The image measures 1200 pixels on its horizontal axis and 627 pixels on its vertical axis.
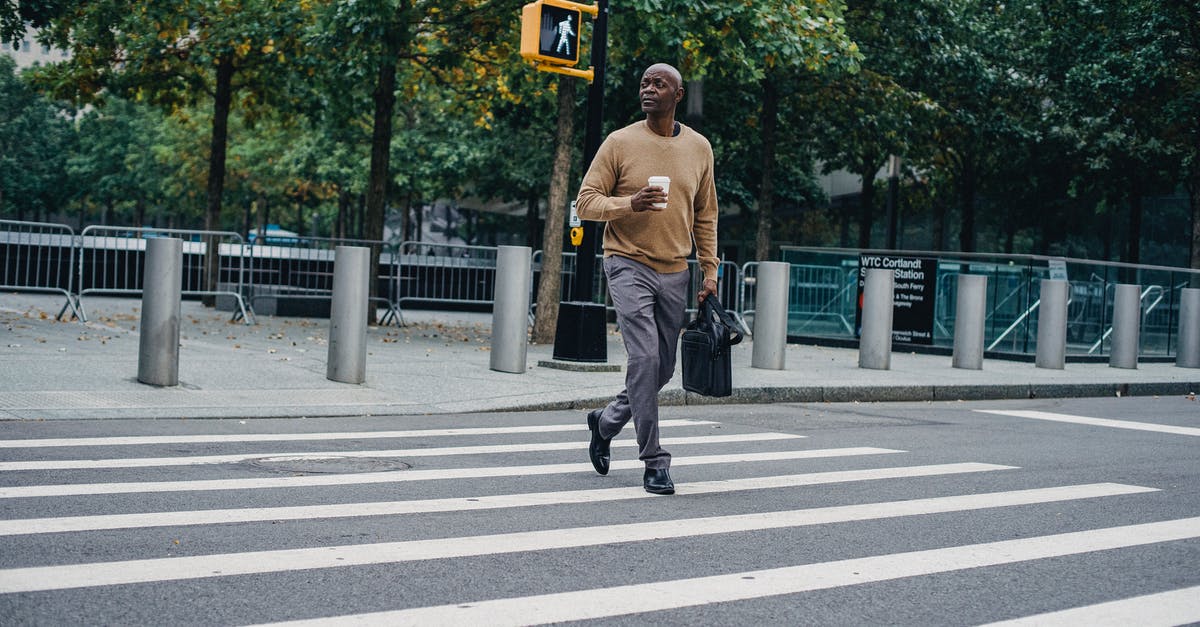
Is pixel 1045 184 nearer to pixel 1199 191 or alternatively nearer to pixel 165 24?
pixel 1199 191

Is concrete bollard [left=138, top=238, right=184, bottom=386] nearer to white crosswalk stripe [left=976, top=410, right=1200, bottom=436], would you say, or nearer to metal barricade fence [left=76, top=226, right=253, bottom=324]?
metal barricade fence [left=76, top=226, right=253, bottom=324]

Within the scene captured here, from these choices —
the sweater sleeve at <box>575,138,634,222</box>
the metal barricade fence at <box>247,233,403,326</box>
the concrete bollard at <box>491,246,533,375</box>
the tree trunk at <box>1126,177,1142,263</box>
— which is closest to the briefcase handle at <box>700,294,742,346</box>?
the sweater sleeve at <box>575,138,634,222</box>

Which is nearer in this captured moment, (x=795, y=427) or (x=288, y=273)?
(x=795, y=427)

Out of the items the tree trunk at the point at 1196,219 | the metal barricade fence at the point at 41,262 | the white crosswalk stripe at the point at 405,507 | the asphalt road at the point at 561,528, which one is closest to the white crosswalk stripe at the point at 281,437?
the asphalt road at the point at 561,528

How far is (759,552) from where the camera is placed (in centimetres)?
512

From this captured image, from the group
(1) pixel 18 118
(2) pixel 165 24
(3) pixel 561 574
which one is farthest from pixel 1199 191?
(1) pixel 18 118

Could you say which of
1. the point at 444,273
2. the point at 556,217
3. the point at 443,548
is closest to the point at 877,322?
the point at 556,217

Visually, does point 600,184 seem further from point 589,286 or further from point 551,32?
point 589,286

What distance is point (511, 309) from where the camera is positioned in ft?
39.1

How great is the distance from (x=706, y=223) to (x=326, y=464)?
2373 millimetres

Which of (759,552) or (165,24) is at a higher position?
(165,24)

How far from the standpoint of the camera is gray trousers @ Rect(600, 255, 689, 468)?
6.38m

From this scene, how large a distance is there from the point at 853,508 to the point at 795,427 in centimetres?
367

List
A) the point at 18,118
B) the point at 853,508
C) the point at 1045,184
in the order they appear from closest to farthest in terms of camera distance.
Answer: the point at 853,508 < the point at 1045,184 < the point at 18,118
